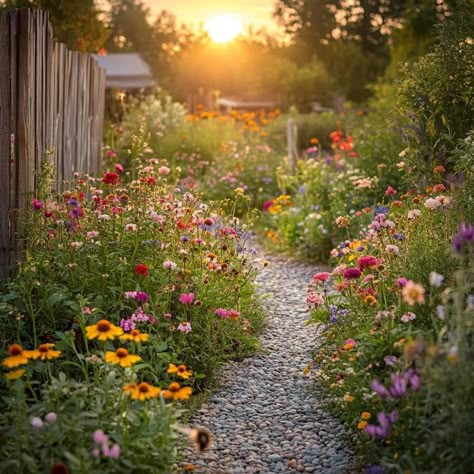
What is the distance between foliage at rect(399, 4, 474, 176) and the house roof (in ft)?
85.2

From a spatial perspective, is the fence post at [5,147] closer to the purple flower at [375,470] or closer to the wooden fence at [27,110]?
the wooden fence at [27,110]

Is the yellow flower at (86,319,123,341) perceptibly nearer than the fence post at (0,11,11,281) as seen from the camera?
Yes

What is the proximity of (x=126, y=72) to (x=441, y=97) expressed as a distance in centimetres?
2765

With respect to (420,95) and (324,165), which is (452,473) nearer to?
(420,95)

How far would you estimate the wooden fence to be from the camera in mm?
5020

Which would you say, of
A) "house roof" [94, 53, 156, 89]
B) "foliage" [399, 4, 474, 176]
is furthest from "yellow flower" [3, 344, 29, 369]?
"house roof" [94, 53, 156, 89]

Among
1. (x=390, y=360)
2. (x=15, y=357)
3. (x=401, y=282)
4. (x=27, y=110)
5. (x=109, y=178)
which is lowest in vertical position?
(x=390, y=360)

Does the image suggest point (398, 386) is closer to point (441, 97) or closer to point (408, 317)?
point (408, 317)

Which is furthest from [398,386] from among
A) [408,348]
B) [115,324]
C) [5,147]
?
[5,147]

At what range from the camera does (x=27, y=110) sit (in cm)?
521

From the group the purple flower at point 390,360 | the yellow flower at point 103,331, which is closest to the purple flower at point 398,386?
the purple flower at point 390,360

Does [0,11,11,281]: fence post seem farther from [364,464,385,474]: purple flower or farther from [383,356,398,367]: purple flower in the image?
[364,464,385,474]: purple flower

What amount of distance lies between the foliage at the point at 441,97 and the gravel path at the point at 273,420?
6.46ft

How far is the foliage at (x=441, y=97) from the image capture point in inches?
255
